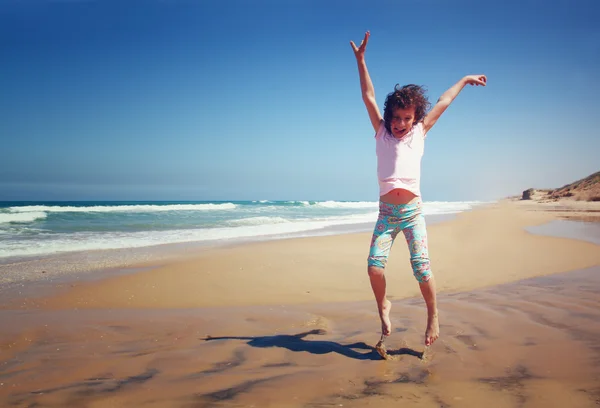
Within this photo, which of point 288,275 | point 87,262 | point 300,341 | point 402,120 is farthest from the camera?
point 87,262

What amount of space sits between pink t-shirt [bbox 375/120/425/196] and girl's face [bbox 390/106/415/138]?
0.15 ft

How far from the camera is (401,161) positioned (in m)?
2.96

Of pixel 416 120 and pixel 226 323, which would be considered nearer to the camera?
pixel 416 120

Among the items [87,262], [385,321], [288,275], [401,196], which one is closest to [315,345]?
[385,321]

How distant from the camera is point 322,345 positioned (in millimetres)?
3119

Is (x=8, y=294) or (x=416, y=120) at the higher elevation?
(x=416, y=120)

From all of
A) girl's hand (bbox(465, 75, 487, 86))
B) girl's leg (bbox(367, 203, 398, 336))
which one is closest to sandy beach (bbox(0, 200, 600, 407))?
girl's leg (bbox(367, 203, 398, 336))

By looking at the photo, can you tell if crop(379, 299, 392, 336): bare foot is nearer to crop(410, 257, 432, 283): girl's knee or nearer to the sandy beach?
the sandy beach

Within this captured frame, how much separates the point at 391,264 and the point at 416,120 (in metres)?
4.13

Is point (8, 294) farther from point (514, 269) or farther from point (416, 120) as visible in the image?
point (514, 269)

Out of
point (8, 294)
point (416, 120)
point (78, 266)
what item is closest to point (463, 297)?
point (416, 120)

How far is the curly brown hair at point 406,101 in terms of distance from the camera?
2.95m

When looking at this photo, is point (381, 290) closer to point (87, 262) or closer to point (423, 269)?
point (423, 269)

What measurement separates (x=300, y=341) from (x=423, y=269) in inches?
46.9
